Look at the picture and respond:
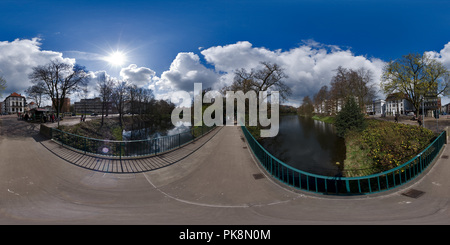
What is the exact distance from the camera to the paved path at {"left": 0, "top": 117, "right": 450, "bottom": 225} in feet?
12.4

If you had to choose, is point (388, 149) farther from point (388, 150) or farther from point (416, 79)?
point (416, 79)

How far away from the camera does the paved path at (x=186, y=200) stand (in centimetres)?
377

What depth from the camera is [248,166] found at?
689 centimetres

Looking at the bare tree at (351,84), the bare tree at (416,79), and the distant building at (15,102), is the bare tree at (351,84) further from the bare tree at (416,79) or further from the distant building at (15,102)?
the distant building at (15,102)

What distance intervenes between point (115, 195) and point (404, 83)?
104 ft

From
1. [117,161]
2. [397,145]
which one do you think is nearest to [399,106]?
[397,145]

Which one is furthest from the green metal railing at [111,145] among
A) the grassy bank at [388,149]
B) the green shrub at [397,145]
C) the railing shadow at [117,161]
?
the green shrub at [397,145]

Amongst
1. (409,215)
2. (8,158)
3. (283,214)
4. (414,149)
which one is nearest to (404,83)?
(414,149)

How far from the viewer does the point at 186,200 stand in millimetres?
4539

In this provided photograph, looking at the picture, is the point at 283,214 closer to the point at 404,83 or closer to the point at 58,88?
the point at 404,83

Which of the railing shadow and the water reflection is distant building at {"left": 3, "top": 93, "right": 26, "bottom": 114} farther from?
the railing shadow

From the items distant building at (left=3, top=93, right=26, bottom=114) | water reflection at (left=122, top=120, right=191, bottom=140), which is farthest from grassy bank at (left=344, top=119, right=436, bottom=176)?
distant building at (left=3, top=93, right=26, bottom=114)

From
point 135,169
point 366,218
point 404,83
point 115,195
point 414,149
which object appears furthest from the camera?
point 404,83

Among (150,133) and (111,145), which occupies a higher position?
(111,145)
